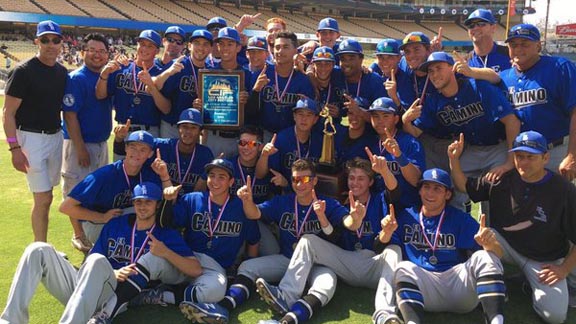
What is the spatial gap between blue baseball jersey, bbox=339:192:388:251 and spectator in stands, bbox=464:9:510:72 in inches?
85.0

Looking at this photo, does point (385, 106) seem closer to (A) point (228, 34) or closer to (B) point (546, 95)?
(B) point (546, 95)

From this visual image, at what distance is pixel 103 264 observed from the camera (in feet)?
12.4

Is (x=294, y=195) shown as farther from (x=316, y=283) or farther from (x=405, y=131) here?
(x=405, y=131)

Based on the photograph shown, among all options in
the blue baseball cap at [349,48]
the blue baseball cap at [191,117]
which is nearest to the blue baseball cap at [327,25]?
the blue baseball cap at [349,48]

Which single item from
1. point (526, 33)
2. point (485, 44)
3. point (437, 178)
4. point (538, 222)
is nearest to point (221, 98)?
point (437, 178)

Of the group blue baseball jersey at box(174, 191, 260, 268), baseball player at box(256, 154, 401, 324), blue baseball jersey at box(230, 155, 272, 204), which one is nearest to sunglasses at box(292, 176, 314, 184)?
baseball player at box(256, 154, 401, 324)

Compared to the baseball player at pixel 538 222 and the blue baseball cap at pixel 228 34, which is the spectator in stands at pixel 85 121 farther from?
the baseball player at pixel 538 222

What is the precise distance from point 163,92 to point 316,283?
10.6 feet

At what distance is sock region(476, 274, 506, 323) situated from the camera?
379 centimetres

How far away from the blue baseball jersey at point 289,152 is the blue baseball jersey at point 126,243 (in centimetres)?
153

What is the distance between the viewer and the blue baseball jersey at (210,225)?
475 cm

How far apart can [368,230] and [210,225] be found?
5.36 ft

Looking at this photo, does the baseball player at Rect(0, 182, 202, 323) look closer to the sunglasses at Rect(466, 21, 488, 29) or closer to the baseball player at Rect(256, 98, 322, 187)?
the baseball player at Rect(256, 98, 322, 187)

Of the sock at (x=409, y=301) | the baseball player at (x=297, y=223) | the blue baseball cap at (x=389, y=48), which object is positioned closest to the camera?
the sock at (x=409, y=301)
